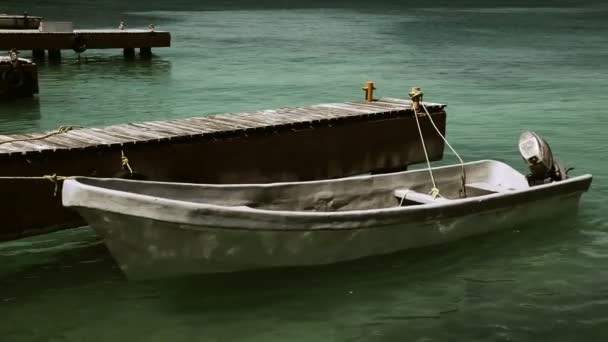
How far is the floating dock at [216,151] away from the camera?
10.1m

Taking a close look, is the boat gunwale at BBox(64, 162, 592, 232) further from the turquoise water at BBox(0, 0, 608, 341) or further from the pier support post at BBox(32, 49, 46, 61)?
the pier support post at BBox(32, 49, 46, 61)

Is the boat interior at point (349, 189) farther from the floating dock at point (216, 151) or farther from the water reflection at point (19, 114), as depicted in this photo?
the water reflection at point (19, 114)

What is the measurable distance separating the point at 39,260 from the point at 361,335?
4.62 m

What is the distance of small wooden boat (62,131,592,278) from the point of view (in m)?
8.78

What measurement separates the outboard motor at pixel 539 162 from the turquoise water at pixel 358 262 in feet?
2.15

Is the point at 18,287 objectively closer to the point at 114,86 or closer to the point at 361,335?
the point at 361,335

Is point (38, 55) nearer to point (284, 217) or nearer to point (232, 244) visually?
point (232, 244)

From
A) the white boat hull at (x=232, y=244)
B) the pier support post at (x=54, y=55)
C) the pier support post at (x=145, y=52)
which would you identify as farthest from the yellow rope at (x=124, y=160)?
the pier support post at (x=145, y=52)

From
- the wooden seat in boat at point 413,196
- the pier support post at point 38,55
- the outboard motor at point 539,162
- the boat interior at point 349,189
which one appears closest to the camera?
the boat interior at point 349,189

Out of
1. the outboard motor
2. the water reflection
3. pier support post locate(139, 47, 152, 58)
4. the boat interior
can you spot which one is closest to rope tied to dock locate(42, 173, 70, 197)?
the boat interior

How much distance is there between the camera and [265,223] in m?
9.14

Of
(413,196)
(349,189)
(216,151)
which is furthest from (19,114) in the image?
(413,196)

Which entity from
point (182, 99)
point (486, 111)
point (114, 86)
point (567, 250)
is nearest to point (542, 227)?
point (567, 250)

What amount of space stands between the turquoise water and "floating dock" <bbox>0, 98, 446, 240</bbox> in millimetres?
1051
